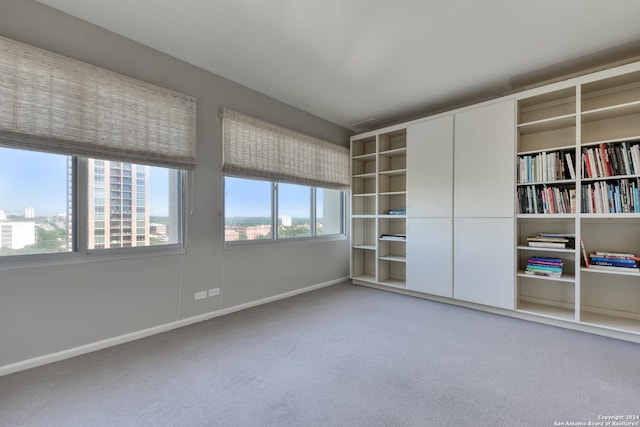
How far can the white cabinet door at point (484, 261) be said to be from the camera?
10.4 ft

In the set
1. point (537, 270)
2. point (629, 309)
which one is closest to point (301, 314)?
point (537, 270)

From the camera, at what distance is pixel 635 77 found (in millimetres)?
2676

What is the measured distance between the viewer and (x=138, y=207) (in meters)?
2.71

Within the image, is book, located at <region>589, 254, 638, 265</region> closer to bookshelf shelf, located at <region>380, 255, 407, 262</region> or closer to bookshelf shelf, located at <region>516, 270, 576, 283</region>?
bookshelf shelf, located at <region>516, 270, 576, 283</region>

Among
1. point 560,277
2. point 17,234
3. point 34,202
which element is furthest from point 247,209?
point 560,277

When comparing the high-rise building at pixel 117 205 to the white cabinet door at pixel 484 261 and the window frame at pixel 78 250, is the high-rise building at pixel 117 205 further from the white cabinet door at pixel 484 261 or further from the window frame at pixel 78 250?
the white cabinet door at pixel 484 261

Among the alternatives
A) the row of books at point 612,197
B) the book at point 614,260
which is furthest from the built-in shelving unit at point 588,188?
the book at point 614,260

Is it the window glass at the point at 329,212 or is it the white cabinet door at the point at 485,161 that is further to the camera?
the window glass at the point at 329,212

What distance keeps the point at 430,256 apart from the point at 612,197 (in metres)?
1.86

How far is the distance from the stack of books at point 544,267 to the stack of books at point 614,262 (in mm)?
254

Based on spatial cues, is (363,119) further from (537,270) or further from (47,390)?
(47,390)

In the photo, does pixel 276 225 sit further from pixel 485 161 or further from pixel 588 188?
pixel 588 188

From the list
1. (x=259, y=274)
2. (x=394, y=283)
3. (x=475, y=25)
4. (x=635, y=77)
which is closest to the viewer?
(x=475, y=25)

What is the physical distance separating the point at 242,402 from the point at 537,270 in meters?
3.22
